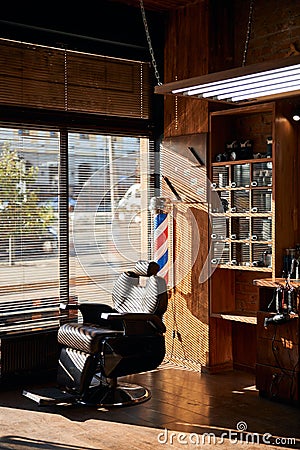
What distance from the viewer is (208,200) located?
640 cm

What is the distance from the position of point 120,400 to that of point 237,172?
2162 millimetres

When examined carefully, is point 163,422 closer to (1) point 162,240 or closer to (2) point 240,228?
(2) point 240,228

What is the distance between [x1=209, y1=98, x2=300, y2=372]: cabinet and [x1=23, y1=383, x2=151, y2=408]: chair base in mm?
1067

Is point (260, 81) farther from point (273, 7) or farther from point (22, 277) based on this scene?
point (22, 277)

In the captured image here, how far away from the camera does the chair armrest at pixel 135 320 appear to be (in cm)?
530

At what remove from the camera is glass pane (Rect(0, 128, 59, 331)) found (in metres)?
6.00

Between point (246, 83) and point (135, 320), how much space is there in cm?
202

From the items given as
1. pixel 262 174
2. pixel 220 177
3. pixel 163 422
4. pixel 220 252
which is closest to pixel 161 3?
pixel 220 177

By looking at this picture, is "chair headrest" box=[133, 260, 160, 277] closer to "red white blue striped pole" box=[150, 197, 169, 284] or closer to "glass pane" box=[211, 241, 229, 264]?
"glass pane" box=[211, 241, 229, 264]

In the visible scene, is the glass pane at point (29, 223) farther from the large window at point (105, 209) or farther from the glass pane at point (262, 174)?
the glass pane at point (262, 174)

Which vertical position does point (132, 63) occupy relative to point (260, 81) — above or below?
above

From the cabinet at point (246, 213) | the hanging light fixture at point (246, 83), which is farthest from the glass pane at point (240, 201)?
the hanging light fixture at point (246, 83)

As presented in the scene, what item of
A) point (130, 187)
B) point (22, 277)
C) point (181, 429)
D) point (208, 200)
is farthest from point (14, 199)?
point (181, 429)

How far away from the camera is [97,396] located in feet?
17.9
